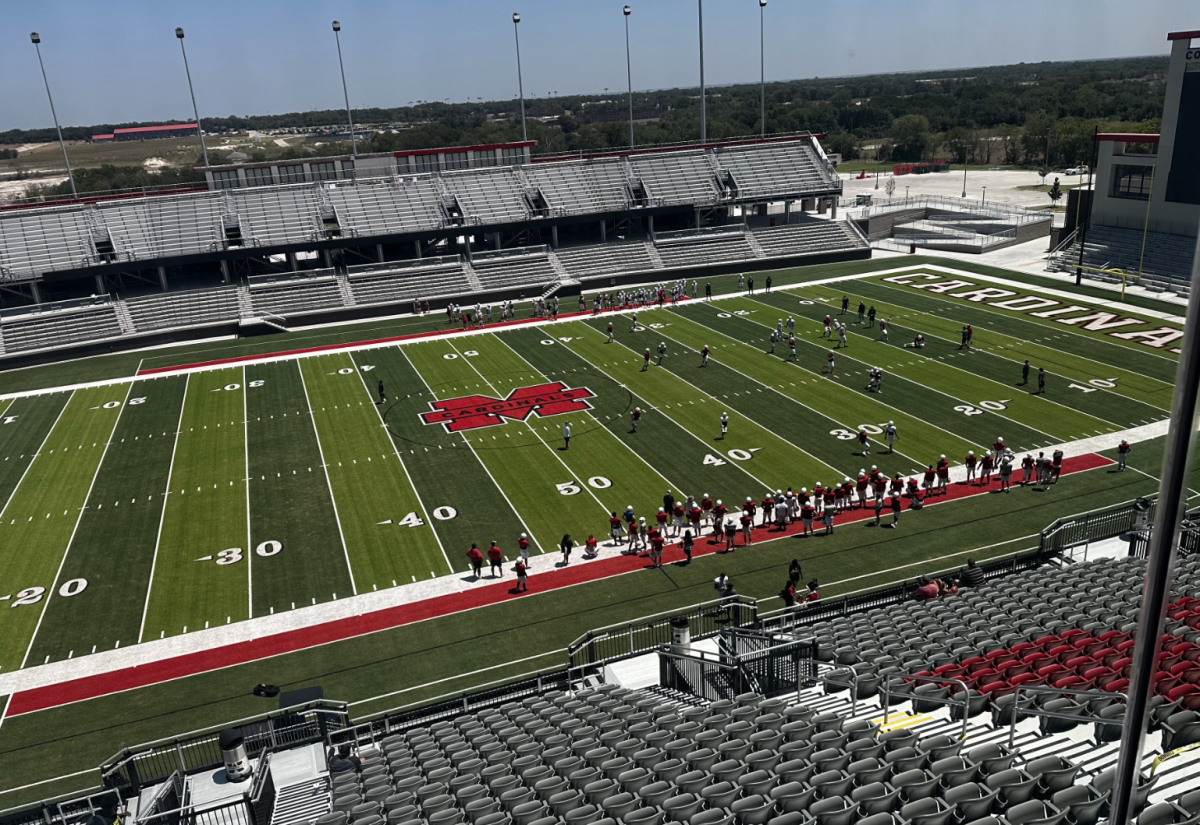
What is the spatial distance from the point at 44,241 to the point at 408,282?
63.8 ft

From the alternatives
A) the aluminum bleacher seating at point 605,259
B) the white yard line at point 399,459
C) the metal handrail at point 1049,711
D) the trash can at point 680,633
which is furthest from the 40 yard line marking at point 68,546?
the aluminum bleacher seating at point 605,259

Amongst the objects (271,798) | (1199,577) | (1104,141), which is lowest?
(271,798)

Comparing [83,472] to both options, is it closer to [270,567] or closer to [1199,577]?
[270,567]

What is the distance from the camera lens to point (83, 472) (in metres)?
29.2

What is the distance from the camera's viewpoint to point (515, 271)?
5250 centimetres

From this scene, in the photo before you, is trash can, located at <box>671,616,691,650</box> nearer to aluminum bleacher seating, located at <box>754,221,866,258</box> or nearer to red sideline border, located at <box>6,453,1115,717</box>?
red sideline border, located at <box>6,453,1115,717</box>

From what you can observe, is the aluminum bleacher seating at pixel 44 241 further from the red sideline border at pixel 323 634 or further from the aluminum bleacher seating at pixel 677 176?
the red sideline border at pixel 323 634

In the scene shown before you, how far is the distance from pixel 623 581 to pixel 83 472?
62.9ft

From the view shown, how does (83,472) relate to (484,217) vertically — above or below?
below

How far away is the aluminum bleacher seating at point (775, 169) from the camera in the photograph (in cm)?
6012

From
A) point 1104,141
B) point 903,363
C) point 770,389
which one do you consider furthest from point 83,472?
point 1104,141

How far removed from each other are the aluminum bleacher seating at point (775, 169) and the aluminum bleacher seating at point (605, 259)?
9.41m

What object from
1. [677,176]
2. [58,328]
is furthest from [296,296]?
[677,176]

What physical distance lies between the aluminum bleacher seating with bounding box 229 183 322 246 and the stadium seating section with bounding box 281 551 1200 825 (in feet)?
136
